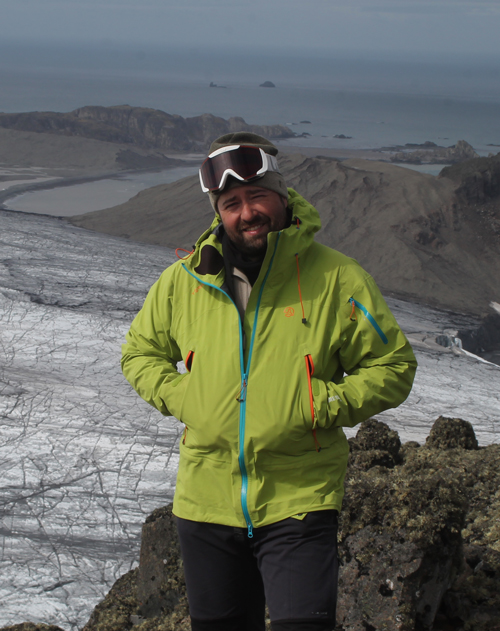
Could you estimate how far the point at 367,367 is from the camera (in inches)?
81.0

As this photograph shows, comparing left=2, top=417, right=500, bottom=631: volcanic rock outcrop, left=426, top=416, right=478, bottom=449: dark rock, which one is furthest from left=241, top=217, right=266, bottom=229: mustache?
left=426, top=416, right=478, bottom=449: dark rock

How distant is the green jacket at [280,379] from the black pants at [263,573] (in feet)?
0.16

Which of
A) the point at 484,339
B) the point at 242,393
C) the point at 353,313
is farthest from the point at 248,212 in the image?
the point at 484,339

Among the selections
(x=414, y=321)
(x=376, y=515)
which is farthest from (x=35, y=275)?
(x=376, y=515)

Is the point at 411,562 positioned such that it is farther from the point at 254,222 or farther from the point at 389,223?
the point at 389,223

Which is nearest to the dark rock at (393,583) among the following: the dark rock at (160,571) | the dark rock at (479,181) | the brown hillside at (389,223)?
the dark rock at (160,571)

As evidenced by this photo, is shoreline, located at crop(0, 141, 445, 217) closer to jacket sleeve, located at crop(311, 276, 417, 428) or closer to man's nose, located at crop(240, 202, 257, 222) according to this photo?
man's nose, located at crop(240, 202, 257, 222)

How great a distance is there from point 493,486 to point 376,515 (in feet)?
5.59

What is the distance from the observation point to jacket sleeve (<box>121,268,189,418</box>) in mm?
2174

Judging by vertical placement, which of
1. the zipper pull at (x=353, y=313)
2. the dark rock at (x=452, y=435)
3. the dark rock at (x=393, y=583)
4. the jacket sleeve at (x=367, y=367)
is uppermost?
the zipper pull at (x=353, y=313)

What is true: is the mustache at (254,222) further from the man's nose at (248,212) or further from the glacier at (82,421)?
the glacier at (82,421)

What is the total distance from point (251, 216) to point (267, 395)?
58 cm

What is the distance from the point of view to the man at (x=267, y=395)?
1.95 metres

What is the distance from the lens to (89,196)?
87.4ft
